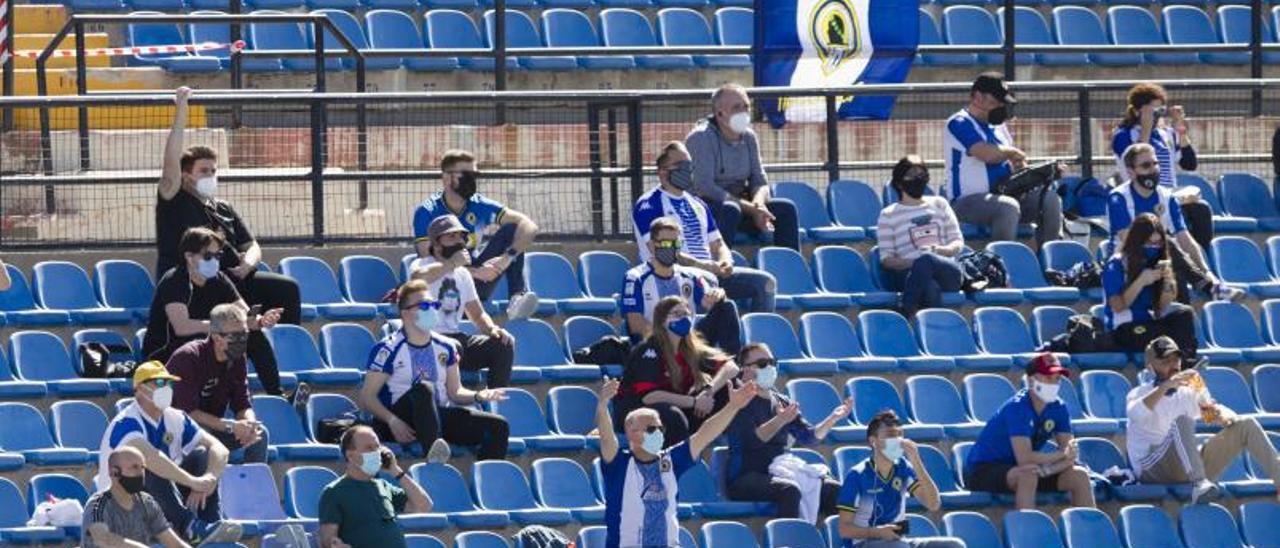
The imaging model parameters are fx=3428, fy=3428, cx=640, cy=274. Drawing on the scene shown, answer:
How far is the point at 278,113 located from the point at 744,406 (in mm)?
3900

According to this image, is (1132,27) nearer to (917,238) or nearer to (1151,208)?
(1151,208)

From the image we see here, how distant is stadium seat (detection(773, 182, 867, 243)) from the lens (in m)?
20.1

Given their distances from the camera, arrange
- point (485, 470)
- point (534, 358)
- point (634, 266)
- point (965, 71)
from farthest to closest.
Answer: point (965, 71)
point (634, 266)
point (534, 358)
point (485, 470)

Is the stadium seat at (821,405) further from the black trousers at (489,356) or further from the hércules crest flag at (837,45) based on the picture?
the hércules crest flag at (837,45)

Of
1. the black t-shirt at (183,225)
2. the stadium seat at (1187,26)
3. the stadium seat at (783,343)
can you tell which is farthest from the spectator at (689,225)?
the stadium seat at (1187,26)

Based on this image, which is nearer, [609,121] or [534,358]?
[534,358]

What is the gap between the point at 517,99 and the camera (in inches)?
770

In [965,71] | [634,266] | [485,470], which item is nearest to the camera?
[485,470]

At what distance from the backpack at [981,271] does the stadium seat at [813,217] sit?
68 cm

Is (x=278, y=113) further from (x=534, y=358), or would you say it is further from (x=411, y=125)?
(x=534, y=358)

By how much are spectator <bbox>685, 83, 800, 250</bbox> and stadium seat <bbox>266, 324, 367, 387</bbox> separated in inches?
104

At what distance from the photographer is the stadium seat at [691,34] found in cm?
2516

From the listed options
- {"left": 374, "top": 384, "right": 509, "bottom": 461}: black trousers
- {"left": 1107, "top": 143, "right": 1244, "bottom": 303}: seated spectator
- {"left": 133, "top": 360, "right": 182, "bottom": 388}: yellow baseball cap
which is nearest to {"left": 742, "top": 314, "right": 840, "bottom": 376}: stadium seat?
{"left": 374, "top": 384, "right": 509, "bottom": 461}: black trousers

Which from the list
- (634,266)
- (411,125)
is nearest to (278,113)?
(411,125)
